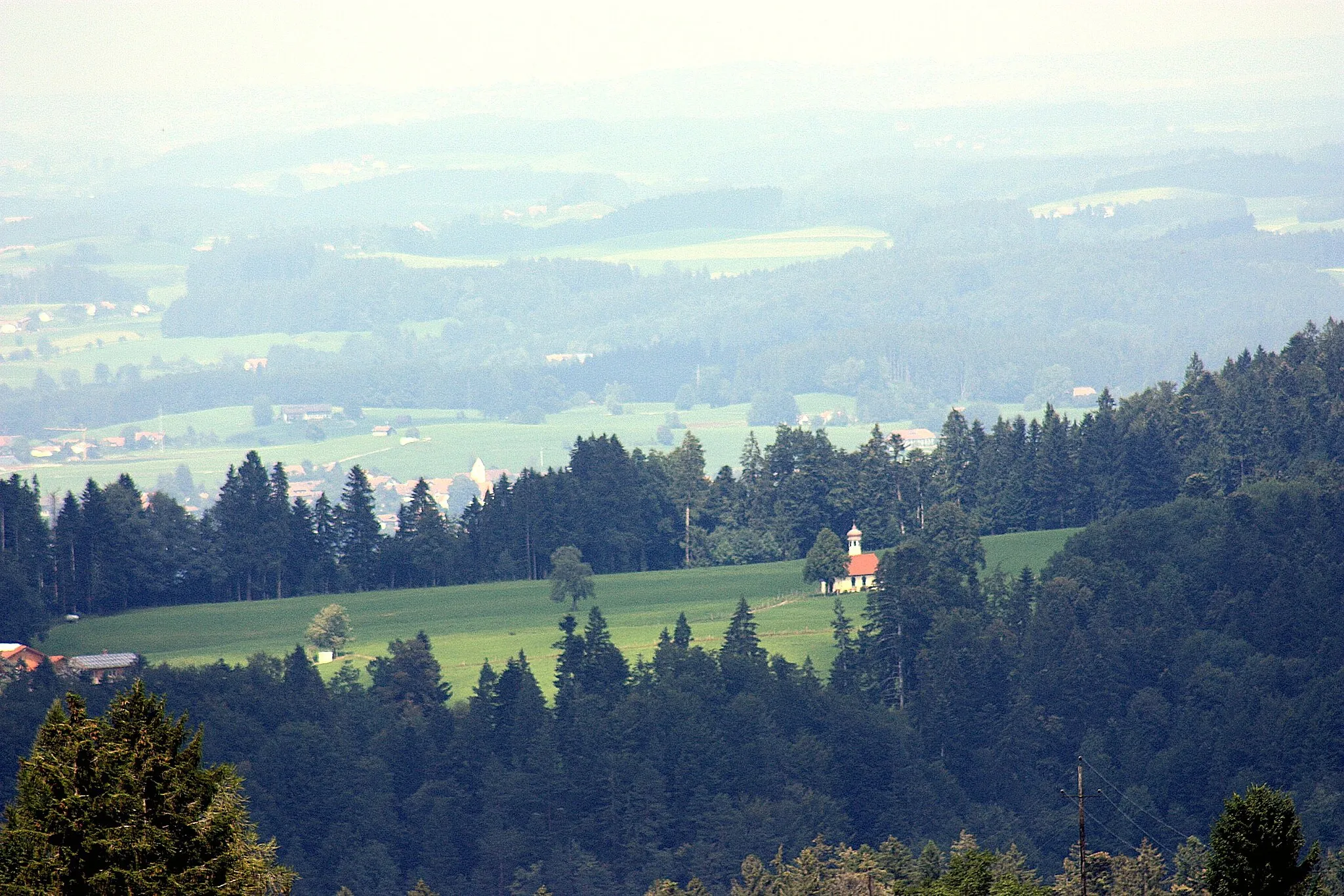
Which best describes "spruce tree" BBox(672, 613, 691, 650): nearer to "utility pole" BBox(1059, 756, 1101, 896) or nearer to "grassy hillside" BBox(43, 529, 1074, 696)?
"grassy hillside" BBox(43, 529, 1074, 696)

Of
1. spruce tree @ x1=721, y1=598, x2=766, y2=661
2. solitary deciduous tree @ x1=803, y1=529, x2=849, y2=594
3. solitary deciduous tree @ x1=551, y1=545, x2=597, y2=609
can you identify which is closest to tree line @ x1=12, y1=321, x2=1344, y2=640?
solitary deciduous tree @ x1=551, y1=545, x2=597, y2=609

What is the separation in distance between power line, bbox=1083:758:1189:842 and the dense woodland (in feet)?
0.65

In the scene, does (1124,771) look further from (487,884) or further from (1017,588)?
(487,884)

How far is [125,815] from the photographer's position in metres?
28.9

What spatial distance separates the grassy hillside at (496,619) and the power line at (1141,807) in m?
14.3

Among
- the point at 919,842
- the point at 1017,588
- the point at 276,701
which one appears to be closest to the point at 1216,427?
the point at 1017,588

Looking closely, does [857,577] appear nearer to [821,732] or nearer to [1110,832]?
[821,732]

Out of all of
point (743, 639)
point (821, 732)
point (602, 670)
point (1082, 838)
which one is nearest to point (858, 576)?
point (743, 639)

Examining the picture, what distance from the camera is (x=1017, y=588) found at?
105 meters

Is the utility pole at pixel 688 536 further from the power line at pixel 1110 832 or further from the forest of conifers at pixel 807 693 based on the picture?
the power line at pixel 1110 832

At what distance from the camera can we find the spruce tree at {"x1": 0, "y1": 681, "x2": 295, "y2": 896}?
28562 mm

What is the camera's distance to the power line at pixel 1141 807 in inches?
3295

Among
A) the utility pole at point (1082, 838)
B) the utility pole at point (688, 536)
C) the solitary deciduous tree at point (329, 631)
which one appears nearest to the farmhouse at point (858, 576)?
the utility pole at point (688, 536)

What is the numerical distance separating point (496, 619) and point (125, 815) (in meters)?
79.9
